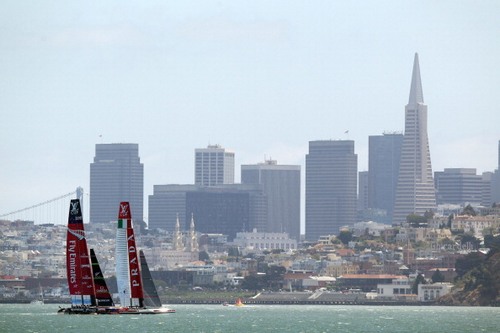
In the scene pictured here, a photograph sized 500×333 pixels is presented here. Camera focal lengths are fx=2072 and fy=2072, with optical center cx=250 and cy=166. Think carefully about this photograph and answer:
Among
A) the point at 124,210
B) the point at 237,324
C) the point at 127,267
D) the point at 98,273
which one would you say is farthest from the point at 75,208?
the point at 237,324

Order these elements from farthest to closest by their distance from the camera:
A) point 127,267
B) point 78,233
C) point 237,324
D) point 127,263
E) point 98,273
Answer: point 237,324 < point 98,273 < point 127,263 < point 127,267 < point 78,233

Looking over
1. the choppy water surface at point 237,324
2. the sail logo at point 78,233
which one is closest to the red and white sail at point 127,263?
the choppy water surface at point 237,324

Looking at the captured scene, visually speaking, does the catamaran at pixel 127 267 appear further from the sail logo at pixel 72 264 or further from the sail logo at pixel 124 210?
the sail logo at pixel 72 264

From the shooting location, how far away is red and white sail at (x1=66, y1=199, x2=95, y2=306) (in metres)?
137

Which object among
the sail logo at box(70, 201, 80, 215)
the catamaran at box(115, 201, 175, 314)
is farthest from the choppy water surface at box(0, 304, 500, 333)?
the sail logo at box(70, 201, 80, 215)

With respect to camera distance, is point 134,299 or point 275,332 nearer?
point 275,332

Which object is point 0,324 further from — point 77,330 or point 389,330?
point 389,330

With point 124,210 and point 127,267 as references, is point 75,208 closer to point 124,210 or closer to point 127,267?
point 124,210

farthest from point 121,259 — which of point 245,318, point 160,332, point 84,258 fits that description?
point 245,318

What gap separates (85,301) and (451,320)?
32997 millimetres

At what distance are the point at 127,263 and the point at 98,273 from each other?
3.68 meters

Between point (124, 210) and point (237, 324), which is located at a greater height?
point (124, 210)

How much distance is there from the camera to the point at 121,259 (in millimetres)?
137625

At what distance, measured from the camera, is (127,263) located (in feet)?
453
